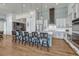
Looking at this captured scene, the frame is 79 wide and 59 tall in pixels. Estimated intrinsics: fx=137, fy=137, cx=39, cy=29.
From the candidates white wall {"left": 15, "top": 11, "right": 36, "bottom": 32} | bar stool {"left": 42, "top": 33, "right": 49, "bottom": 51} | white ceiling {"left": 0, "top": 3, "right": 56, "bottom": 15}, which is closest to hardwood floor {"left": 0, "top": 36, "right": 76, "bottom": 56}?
bar stool {"left": 42, "top": 33, "right": 49, "bottom": 51}

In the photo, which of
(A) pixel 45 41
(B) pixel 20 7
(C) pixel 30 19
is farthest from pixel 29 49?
(B) pixel 20 7

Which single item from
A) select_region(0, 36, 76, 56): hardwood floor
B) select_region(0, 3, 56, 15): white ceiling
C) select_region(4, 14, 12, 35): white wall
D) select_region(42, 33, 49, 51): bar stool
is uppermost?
select_region(0, 3, 56, 15): white ceiling

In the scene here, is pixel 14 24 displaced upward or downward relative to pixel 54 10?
downward

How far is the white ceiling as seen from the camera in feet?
8.87

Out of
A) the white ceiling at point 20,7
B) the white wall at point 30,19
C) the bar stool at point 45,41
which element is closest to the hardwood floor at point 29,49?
the bar stool at point 45,41

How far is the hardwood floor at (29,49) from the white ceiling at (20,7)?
542mm

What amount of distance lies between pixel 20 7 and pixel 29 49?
857 millimetres

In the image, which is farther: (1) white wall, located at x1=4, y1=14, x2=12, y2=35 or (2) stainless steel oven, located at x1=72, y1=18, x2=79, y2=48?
(1) white wall, located at x1=4, y1=14, x2=12, y2=35

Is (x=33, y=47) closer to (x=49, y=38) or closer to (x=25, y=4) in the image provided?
(x=49, y=38)

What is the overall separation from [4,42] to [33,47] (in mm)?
590

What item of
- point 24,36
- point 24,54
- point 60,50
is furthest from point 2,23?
point 60,50

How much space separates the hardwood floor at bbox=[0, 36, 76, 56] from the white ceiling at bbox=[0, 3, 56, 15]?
0.54 metres

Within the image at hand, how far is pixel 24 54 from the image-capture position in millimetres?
2729

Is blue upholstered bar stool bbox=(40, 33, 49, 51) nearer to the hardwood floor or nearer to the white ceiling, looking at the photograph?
the hardwood floor
